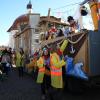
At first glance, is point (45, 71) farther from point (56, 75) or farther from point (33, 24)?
point (33, 24)

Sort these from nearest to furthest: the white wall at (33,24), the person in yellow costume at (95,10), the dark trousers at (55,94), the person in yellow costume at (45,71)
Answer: the dark trousers at (55,94)
the person in yellow costume at (45,71)
the person in yellow costume at (95,10)
the white wall at (33,24)

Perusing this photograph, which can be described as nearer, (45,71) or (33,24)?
(45,71)

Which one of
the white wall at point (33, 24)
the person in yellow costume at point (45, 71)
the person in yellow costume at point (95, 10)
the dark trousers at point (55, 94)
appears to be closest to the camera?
the dark trousers at point (55, 94)

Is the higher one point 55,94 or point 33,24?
point 33,24

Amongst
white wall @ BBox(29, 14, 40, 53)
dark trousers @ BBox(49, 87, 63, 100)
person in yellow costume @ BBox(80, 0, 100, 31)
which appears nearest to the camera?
dark trousers @ BBox(49, 87, 63, 100)

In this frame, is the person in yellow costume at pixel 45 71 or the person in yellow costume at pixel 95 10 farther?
the person in yellow costume at pixel 95 10

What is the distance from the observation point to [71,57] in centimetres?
1050

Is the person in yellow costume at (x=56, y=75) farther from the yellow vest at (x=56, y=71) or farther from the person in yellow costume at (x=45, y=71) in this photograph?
the person in yellow costume at (x=45, y=71)

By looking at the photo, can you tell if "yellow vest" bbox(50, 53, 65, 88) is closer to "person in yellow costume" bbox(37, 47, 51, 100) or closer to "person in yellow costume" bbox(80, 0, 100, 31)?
"person in yellow costume" bbox(37, 47, 51, 100)

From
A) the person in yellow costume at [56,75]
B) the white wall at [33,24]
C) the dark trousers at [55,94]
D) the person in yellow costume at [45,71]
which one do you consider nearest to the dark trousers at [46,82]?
the person in yellow costume at [45,71]

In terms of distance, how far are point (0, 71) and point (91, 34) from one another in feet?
29.1

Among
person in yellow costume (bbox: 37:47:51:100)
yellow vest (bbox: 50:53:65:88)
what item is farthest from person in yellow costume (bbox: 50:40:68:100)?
person in yellow costume (bbox: 37:47:51:100)

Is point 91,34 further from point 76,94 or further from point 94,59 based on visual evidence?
point 76,94

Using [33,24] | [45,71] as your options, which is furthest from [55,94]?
[33,24]
